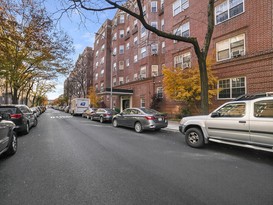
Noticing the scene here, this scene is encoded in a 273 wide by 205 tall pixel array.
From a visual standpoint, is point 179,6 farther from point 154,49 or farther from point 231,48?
point 231,48

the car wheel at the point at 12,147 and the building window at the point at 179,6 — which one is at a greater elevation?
the building window at the point at 179,6

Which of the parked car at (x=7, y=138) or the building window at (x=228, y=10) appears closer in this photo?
the parked car at (x=7, y=138)

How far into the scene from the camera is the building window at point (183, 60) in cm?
1680

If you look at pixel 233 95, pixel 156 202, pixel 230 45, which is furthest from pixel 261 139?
pixel 230 45

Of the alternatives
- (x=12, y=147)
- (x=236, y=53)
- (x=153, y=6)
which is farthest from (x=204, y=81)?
(x=153, y=6)

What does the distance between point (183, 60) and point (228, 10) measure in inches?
224

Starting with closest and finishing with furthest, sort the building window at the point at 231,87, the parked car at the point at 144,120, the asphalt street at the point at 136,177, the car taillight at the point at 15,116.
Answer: the asphalt street at the point at 136,177
the car taillight at the point at 15,116
the parked car at the point at 144,120
the building window at the point at 231,87

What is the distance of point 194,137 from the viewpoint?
673 centimetres

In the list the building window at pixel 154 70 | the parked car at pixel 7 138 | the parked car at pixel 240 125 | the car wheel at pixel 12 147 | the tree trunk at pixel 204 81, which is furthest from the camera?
the building window at pixel 154 70

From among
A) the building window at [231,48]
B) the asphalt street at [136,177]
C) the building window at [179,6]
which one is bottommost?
the asphalt street at [136,177]

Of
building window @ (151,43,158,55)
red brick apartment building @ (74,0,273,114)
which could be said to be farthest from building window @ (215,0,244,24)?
building window @ (151,43,158,55)

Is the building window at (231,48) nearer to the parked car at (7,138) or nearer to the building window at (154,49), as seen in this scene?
the building window at (154,49)

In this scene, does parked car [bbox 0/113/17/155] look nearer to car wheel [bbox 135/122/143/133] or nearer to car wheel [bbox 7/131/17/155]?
car wheel [bbox 7/131/17/155]

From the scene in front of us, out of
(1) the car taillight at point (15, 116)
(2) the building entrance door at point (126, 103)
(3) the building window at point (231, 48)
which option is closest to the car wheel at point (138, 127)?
(1) the car taillight at point (15, 116)
